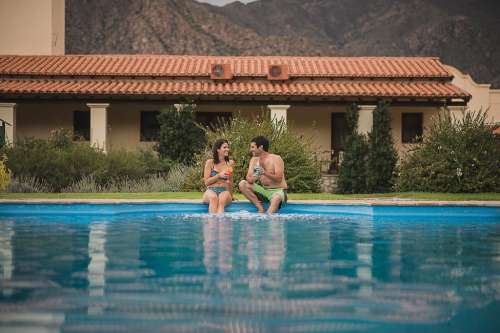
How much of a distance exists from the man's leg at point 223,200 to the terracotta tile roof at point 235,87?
9.76 meters

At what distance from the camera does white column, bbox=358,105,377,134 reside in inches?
833

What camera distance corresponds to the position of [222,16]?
75375 mm

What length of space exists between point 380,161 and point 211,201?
8.44 metres

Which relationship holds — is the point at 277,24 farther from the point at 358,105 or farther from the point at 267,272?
the point at 267,272

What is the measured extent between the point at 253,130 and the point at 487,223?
600cm

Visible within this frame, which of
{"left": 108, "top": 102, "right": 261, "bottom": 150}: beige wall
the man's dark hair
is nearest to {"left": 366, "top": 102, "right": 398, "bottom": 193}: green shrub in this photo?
{"left": 108, "top": 102, "right": 261, "bottom": 150}: beige wall

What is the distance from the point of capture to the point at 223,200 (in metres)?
11.5

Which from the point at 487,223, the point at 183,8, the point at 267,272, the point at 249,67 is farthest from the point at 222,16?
the point at 267,272

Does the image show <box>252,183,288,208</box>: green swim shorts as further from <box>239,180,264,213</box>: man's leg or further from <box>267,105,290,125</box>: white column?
<box>267,105,290,125</box>: white column

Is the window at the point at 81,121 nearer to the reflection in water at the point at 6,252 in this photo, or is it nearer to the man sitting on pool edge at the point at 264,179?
the man sitting on pool edge at the point at 264,179

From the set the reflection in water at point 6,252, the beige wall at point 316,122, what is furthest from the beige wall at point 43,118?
the reflection in water at point 6,252

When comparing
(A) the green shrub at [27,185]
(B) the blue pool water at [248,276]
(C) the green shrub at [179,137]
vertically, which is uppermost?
(C) the green shrub at [179,137]

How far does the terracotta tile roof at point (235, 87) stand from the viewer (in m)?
21.1

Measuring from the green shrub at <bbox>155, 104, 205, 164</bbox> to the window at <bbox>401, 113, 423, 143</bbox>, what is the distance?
24.0ft
